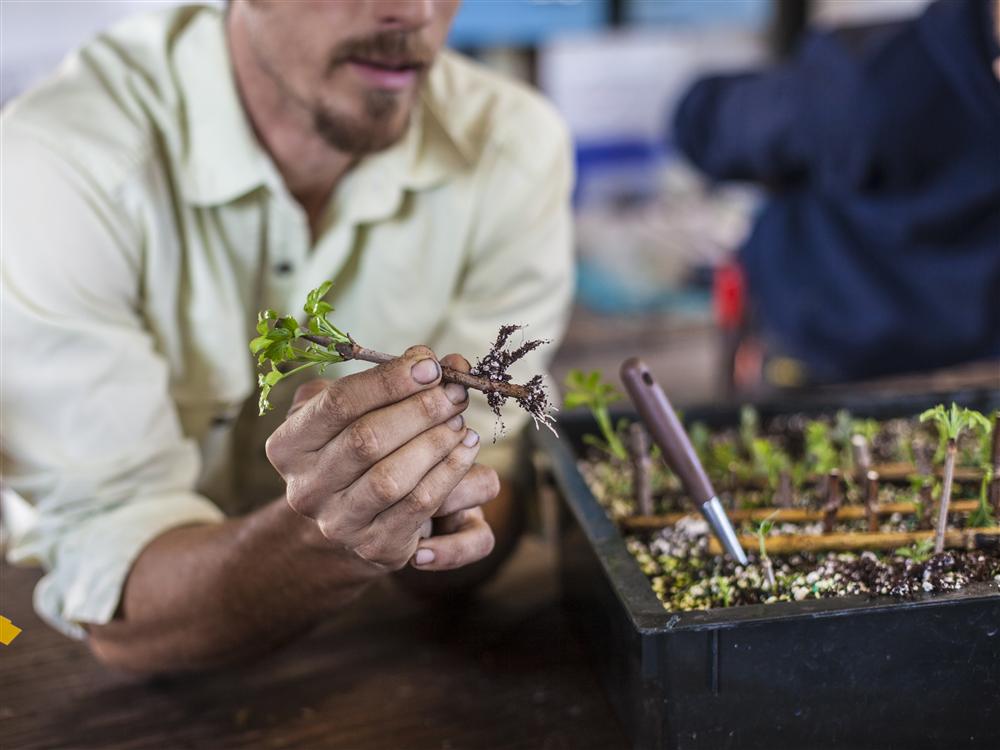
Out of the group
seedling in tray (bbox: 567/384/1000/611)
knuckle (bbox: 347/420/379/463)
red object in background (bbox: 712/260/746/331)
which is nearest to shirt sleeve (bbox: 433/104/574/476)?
seedling in tray (bbox: 567/384/1000/611)

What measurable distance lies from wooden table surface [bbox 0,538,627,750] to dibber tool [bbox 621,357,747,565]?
262mm

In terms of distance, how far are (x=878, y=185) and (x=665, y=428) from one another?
1.52 m

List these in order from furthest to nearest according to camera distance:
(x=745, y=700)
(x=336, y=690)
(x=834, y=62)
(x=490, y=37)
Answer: (x=490, y=37) < (x=834, y=62) < (x=336, y=690) < (x=745, y=700)

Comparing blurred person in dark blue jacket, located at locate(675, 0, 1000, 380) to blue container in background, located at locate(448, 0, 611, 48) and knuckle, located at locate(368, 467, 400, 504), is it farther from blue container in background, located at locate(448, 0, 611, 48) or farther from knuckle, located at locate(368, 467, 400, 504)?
knuckle, located at locate(368, 467, 400, 504)

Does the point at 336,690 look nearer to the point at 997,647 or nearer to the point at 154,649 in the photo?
the point at 154,649

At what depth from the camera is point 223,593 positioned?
4.13ft

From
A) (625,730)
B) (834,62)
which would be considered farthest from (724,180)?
(625,730)

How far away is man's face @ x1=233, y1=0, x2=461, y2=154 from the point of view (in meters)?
1.36

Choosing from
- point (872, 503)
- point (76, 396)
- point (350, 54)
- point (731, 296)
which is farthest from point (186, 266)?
point (731, 296)

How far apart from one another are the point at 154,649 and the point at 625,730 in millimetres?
610

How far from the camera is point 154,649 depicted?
50.5 inches

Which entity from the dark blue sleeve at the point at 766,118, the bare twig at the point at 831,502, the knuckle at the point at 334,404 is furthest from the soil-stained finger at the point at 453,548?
the dark blue sleeve at the point at 766,118

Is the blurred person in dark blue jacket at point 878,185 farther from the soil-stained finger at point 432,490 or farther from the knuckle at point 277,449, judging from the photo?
the knuckle at point 277,449

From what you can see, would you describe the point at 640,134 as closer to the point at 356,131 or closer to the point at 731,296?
the point at 731,296
